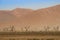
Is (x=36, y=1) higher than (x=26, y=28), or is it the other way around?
(x=36, y=1)

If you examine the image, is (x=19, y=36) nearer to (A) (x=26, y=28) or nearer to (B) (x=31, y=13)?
(A) (x=26, y=28)

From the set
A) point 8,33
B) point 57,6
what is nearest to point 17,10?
point 8,33

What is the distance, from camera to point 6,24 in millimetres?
10047

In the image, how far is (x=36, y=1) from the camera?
997cm

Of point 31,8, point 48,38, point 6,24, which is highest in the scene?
point 31,8

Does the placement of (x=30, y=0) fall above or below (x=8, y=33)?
above

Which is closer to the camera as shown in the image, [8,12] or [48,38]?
[48,38]

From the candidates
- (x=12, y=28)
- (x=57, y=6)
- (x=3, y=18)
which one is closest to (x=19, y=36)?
(x=12, y=28)

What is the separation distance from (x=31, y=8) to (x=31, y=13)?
9.2 inches

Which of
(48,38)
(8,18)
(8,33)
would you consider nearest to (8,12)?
(8,18)

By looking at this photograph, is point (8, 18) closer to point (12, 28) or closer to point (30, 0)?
point (12, 28)

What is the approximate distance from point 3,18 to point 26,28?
3.80ft

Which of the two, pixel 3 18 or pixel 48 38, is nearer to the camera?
pixel 48 38

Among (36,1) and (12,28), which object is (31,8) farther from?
(12,28)
